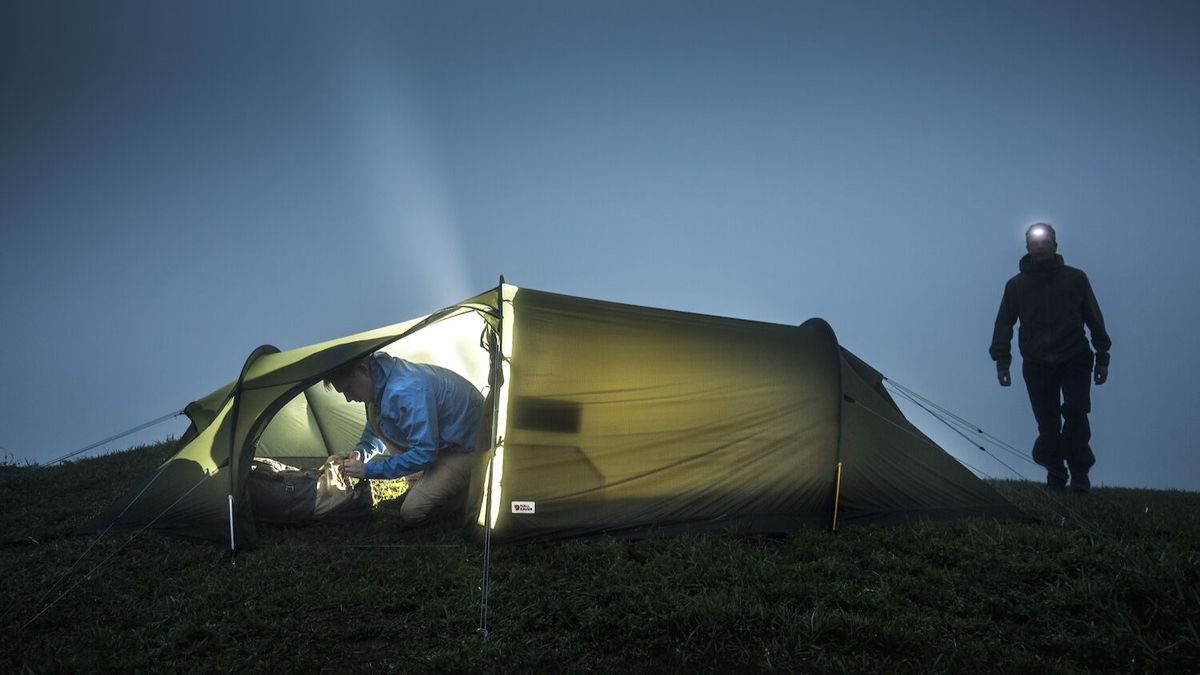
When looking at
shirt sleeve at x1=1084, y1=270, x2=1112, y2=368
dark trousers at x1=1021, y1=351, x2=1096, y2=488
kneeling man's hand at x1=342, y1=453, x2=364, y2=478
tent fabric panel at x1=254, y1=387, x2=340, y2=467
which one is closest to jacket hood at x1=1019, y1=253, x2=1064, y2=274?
shirt sleeve at x1=1084, y1=270, x2=1112, y2=368

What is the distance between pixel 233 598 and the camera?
4660 millimetres

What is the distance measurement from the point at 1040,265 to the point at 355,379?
6.64 meters

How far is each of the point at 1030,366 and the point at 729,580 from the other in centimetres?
506

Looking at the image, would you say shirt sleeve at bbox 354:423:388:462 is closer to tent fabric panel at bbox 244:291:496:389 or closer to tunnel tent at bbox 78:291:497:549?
tunnel tent at bbox 78:291:497:549

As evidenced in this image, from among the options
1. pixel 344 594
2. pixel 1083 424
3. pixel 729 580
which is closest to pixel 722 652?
pixel 729 580

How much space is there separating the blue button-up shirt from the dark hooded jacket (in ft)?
18.0

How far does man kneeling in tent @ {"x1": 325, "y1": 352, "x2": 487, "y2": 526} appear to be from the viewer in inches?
244

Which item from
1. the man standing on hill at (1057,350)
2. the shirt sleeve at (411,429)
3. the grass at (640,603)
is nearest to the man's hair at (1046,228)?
the man standing on hill at (1057,350)

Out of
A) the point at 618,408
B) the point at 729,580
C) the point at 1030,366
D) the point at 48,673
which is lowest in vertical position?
the point at 48,673

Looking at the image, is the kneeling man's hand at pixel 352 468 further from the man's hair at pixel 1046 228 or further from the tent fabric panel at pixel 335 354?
the man's hair at pixel 1046 228

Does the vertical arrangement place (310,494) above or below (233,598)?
above

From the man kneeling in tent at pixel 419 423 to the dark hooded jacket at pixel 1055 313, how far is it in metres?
5.51

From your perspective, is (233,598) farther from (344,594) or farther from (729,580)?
(729,580)

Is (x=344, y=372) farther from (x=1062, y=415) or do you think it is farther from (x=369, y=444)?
(x=1062, y=415)
